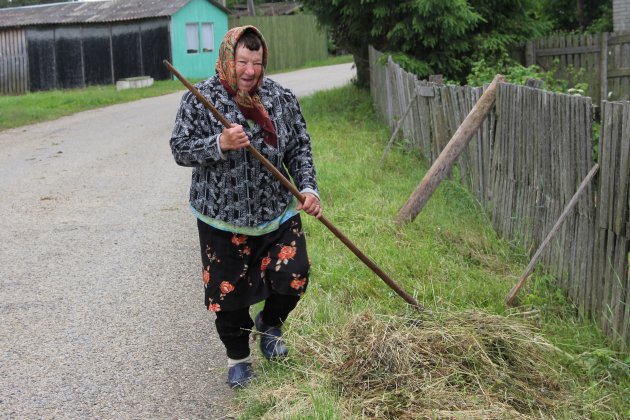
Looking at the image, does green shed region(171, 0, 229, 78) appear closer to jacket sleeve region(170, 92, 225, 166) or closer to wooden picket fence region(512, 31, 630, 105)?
wooden picket fence region(512, 31, 630, 105)

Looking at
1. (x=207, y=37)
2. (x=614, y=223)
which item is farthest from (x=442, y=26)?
(x=207, y=37)

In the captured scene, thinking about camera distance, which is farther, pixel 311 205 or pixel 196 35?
pixel 196 35

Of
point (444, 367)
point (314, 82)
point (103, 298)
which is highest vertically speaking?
point (314, 82)

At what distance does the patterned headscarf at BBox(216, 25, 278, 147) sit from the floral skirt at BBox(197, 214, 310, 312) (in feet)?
1.56

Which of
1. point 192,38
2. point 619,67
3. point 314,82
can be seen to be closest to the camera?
point 619,67

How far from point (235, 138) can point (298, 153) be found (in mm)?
578

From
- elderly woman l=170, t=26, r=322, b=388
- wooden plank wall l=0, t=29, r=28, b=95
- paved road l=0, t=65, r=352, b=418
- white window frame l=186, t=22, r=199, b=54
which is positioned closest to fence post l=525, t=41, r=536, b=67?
paved road l=0, t=65, r=352, b=418

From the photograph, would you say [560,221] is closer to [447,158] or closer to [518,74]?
[447,158]

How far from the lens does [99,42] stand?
1139 inches

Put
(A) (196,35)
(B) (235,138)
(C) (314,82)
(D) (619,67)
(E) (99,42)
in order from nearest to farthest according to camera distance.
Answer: (B) (235,138)
(D) (619,67)
(C) (314,82)
(E) (99,42)
(A) (196,35)

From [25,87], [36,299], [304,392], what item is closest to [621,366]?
[304,392]

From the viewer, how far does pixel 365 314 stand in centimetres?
421

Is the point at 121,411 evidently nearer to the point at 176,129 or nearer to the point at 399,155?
the point at 176,129

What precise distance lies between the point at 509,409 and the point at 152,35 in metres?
27.5
